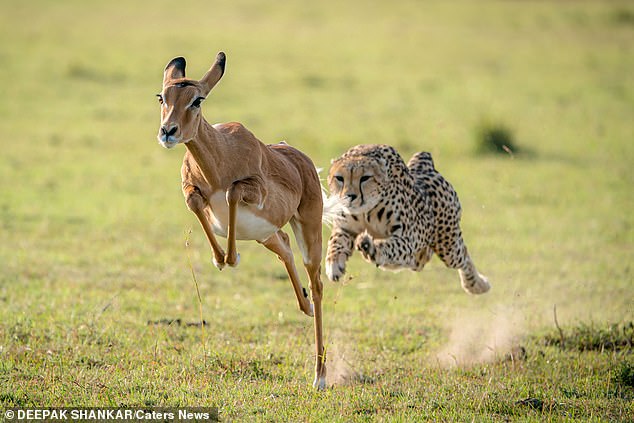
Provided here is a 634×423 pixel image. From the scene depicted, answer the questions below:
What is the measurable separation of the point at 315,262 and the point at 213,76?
5.73 feet

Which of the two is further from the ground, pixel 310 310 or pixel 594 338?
pixel 310 310

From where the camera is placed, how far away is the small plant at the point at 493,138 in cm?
1739

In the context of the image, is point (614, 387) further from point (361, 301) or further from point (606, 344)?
point (361, 301)

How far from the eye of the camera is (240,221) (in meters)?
6.24

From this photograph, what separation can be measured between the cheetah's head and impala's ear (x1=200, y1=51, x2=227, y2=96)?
6.06ft

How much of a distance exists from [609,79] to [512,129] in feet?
26.2

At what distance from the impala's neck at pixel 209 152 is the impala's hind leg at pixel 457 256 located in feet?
9.83

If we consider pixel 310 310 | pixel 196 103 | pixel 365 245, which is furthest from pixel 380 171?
pixel 196 103

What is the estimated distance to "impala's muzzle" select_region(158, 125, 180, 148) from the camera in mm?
5527

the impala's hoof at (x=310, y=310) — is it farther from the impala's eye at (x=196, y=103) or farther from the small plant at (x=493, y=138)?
the small plant at (x=493, y=138)

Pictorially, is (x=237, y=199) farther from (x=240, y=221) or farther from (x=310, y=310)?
(x=310, y=310)

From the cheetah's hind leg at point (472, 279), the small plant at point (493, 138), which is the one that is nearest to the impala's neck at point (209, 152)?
the cheetah's hind leg at point (472, 279)

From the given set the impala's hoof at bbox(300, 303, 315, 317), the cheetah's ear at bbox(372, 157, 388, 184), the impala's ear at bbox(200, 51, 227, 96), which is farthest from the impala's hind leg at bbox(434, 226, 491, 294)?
the impala's ear at bbox(200, 51, 227, 96)

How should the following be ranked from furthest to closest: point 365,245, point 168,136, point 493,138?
point 493,138, point 365,245, point 168,136
